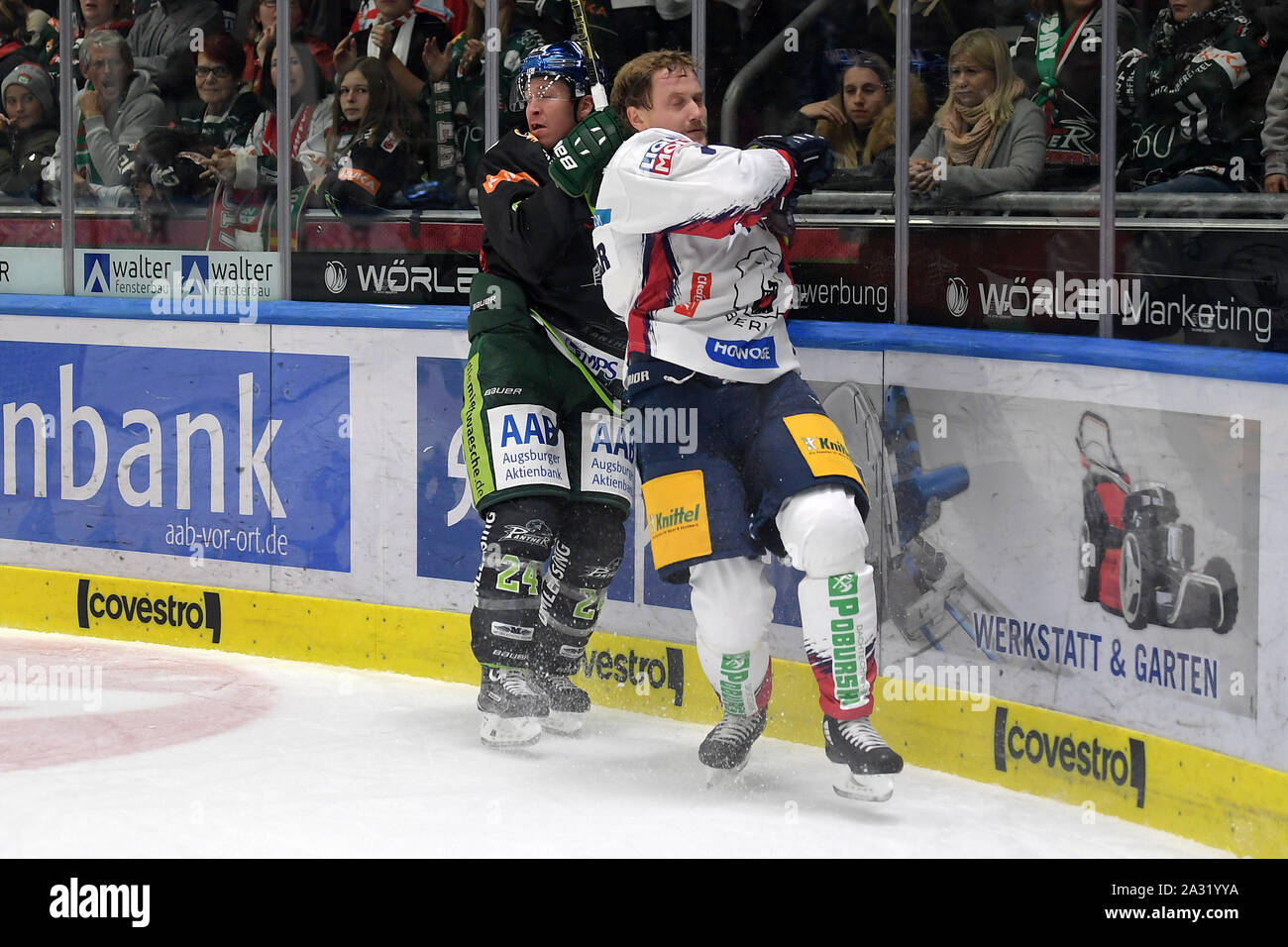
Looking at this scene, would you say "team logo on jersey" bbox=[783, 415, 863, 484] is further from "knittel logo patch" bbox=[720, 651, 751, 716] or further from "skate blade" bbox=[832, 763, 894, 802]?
"skate blade" bbox=[832, 763, 894, 802]

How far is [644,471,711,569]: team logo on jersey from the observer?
12.1 feet

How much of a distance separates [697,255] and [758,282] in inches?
5.9

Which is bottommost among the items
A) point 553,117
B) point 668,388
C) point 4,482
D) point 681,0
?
point 4,482

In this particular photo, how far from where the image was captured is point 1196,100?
12.4 feet

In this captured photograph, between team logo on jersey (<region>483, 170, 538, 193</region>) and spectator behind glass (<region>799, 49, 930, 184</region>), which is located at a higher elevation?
spectator behind glass (<region>799, 49, 930, 184</region>)

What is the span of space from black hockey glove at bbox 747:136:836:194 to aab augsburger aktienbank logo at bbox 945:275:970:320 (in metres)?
0.63

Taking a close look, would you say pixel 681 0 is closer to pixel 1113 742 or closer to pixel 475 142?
pixel 475 142

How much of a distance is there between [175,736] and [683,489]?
1454 millimetres

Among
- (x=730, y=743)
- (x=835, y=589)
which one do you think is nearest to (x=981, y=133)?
(x=835, y=589)

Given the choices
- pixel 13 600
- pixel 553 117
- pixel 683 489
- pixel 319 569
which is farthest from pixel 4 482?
pixel 683 489

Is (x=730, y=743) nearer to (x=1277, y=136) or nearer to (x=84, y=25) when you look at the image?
(x=1277, y=136)

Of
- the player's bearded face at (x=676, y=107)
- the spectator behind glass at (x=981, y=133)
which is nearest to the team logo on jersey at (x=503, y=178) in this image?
the player's bearded face at (x=676, y=107)

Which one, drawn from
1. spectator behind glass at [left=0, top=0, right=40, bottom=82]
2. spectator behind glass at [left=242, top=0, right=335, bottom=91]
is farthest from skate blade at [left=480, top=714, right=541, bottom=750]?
spectator behind glass at [left=0, top=0, right=40, bottom=82]

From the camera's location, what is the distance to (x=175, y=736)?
4.30 metres
